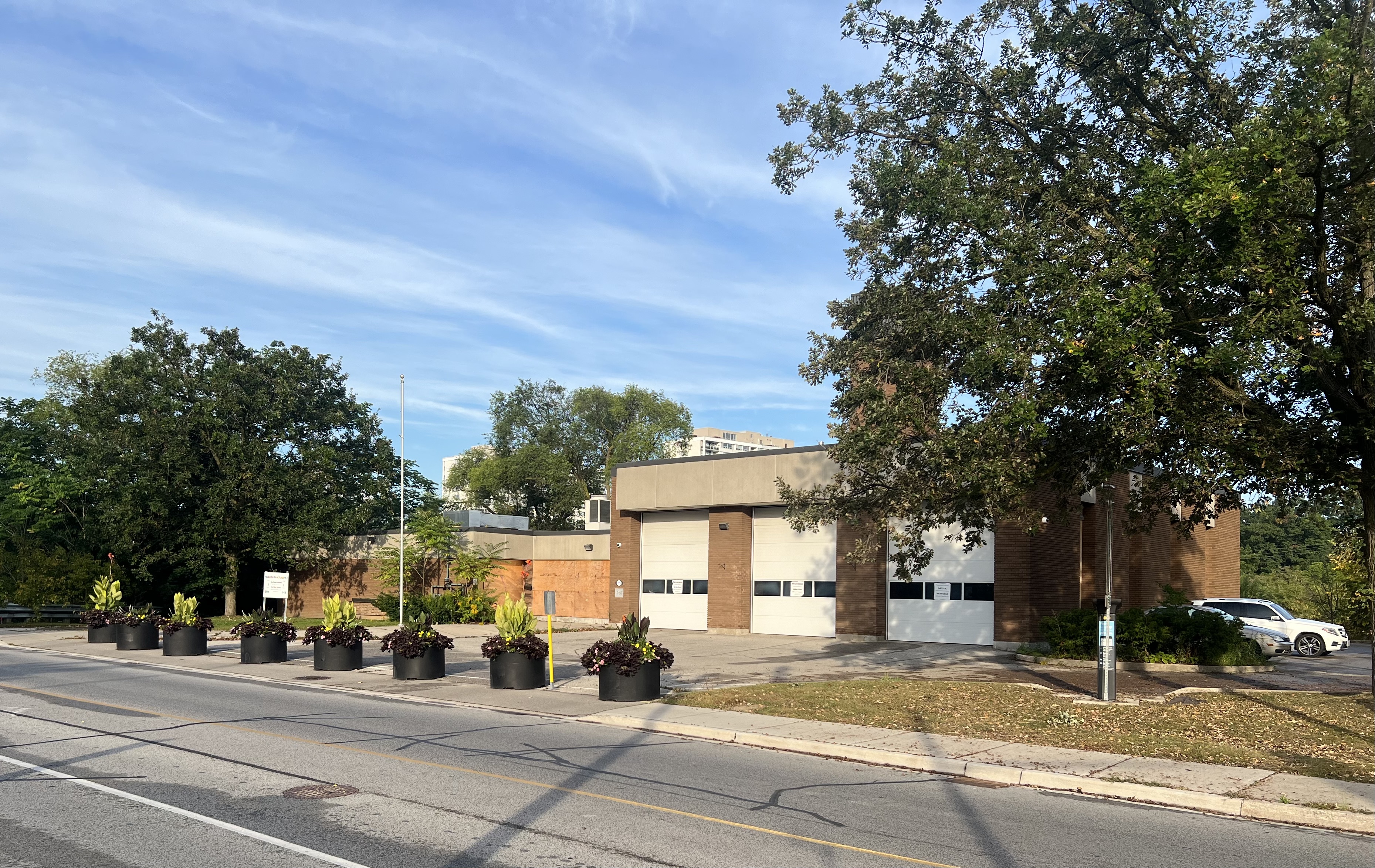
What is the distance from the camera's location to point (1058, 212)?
1645 centimetres

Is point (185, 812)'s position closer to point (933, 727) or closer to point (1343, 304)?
point (933, 727)

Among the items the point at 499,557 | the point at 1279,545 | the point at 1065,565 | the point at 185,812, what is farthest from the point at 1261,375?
the point at 1279,545

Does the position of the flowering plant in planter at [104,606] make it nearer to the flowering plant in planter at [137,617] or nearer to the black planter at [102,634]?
the black planter at [102,634]

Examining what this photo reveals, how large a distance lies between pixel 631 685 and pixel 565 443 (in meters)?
69.7

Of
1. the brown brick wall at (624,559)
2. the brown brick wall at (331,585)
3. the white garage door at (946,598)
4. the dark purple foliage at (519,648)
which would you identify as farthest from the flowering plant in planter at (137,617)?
the white garage door at (946,598)

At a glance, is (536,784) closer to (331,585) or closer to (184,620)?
(184,620)

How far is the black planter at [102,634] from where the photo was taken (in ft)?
108

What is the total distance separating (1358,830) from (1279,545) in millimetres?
74324

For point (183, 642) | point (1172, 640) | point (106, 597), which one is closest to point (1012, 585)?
point (1172, 640)

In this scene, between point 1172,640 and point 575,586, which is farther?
point 575,586

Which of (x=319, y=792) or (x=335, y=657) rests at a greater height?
(x=319, y=792)

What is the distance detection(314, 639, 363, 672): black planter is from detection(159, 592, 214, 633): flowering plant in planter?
6.02 meters

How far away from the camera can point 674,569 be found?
127 feet

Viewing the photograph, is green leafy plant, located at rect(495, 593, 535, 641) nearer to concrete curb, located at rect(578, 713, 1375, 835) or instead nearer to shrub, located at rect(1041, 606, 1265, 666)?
concrete curb, located at rect(578, 713, 1375, 835)
